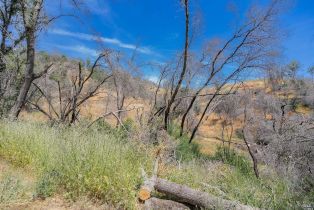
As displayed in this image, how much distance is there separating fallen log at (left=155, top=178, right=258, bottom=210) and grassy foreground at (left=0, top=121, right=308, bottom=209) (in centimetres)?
45

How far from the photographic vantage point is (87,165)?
7348 mm

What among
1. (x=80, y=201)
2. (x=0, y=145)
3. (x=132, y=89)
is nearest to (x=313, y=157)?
(x=80, y=201)

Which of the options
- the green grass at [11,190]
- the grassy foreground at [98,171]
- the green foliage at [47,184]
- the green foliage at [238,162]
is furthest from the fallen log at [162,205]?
the green foliage at [238,162]

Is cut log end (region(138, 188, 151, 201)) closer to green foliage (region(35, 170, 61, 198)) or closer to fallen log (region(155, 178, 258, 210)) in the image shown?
fallen log (region(155, 178, 258, 210))

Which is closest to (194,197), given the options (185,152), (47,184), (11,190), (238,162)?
(47,184)

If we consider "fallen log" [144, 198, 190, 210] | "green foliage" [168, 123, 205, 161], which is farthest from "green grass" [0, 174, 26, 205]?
"green foliage" [168, 123, 205, 161]

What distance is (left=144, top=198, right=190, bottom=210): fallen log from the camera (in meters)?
7.35

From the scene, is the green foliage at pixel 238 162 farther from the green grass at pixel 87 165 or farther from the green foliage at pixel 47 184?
the green foliage at pixel 47 184

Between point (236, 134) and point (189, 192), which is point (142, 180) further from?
point (236, 134)

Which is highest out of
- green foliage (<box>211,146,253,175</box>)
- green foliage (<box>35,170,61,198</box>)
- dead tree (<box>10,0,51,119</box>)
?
dead tree (<box>10,0,51,119</box>)

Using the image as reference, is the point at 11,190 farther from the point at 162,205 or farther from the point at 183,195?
the point at 183,195

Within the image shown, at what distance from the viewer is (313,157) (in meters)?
13.7

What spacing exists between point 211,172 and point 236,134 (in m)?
33.8

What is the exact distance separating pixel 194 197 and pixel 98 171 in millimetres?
2043
